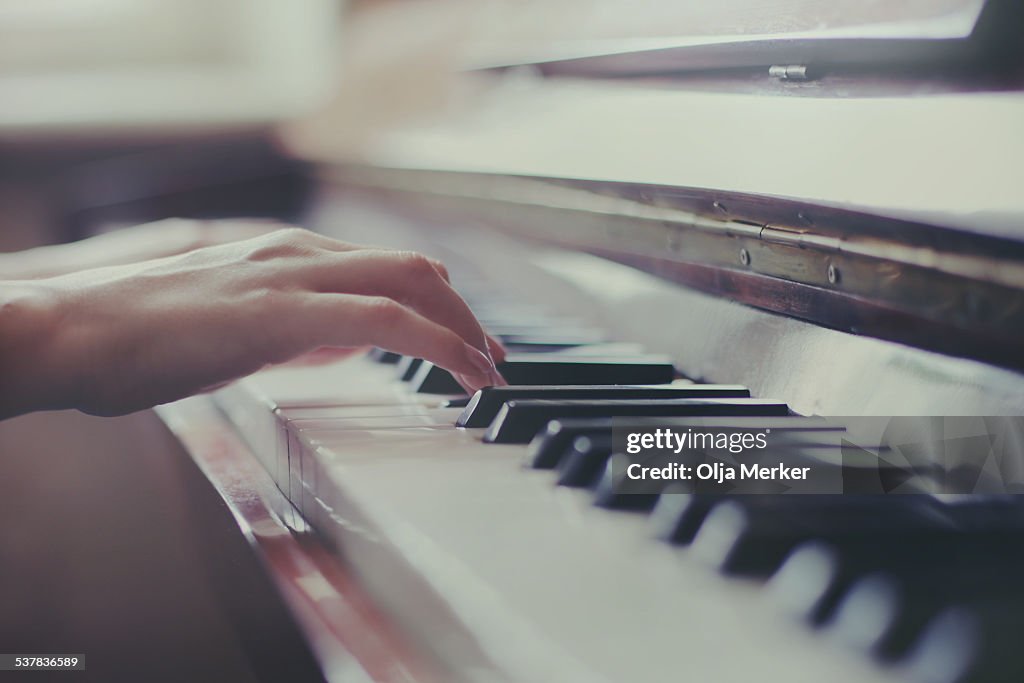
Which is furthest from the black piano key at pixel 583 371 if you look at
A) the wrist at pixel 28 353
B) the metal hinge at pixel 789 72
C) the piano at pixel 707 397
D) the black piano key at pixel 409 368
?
the wrist at pixel 28 353

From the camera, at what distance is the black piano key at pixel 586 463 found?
1.71 ft

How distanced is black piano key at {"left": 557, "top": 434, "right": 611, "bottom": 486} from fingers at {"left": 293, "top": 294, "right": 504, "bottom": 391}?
189mm

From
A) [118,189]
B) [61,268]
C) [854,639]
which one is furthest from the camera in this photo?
[118,189]

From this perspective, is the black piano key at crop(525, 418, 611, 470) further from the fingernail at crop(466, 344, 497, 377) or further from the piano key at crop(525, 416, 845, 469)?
the fingernail at crop(466, 344, 497, 377)

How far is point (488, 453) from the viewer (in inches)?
23.6

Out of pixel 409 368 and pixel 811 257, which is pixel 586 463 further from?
pixel 409 368

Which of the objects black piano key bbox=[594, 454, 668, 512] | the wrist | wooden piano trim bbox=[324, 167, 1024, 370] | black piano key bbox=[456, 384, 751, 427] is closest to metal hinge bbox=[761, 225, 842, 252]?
wooden piano trim bbox=[324, 167, 1024, 370]

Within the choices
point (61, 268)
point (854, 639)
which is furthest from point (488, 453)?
point (61, 268)

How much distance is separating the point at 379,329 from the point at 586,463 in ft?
0.70

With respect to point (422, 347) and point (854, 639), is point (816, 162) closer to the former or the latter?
point (422, 347)

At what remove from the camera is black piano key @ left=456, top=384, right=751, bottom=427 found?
67cm

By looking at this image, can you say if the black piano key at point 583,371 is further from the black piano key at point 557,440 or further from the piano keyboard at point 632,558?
the black piano key at point 557,440

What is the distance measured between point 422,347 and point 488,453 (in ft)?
0.39

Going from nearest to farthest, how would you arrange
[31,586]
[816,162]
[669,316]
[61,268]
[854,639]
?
[854,639]
[816,162]
[669,316]
[61,268]
[31,586]
